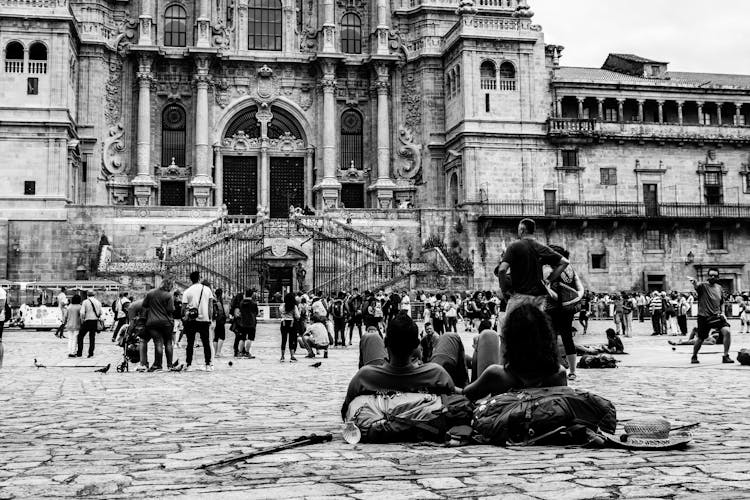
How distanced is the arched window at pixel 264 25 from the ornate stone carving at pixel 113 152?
30.6ft

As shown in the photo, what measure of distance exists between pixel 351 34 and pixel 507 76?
1031cm

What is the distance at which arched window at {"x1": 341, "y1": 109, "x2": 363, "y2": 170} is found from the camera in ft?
175

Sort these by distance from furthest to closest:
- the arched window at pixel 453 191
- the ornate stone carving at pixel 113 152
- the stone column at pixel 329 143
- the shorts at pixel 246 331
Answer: the arched window at pixel 453 191 < the stone column at pixel 329 143 < the ornate stone carving at pixel 113 152 < the shorts at pixel 246 331

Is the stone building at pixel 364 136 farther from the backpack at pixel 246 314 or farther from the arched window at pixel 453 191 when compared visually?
the backpack at pixel 246 314

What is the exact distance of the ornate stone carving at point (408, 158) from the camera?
52375 mm

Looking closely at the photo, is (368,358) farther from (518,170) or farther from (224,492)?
(518,170)

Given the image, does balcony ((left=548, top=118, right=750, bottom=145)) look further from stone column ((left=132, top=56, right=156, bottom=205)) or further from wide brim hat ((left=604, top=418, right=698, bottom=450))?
wide brim hat ((left=604, top=418, right=698, bottom=450))

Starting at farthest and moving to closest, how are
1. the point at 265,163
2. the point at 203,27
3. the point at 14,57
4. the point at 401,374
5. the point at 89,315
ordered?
the point at 265,163, the point at 203,27, the point at 14,57, the point at 89,315, the point at 401,374

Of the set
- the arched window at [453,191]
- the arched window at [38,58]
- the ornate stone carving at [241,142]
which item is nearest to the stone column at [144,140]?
the ornate stone carving at [241,142]

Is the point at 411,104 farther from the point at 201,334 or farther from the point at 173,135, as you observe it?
the point at 201,334

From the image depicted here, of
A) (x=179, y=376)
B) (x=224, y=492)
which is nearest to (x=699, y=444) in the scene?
(x=224, y=492)

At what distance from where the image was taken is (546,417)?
7.27 meters

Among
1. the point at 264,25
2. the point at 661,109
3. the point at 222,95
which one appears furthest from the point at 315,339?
the point at 661,109

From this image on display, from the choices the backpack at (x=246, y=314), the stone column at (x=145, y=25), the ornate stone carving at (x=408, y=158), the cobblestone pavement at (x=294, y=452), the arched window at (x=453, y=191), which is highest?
the stone column at (x=145, y=25)
